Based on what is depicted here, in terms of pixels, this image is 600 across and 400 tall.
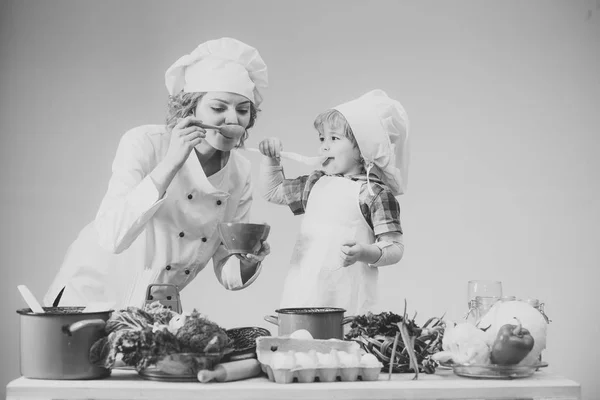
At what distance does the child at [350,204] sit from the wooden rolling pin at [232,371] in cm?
68

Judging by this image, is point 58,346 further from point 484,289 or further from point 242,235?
point 484,289

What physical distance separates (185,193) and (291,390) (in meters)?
1.07

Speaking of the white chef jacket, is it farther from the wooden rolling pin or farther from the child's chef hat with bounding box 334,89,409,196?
the wooden rolling pin

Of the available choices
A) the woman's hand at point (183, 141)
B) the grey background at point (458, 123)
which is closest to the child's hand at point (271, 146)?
the woman's hand at point (183, 141)

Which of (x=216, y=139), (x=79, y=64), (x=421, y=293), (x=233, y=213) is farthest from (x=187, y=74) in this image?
(x=421, y=293)

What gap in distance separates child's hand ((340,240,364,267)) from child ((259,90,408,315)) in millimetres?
78

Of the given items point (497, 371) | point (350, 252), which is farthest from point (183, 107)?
point (497, 371)

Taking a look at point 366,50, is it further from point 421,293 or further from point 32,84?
point 32,84

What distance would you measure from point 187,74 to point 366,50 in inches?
67.4

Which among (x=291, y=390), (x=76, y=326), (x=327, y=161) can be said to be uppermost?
(x=327, y=161)

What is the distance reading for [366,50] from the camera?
385 centimetres

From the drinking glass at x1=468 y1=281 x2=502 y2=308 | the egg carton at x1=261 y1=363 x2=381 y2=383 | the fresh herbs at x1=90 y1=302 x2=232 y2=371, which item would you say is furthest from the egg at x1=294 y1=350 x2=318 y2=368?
the drinking glass at x1=468 y1=281 x2=502 y2=308

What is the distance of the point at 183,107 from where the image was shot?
2.30 m

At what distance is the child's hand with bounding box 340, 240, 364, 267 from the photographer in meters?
1.92
